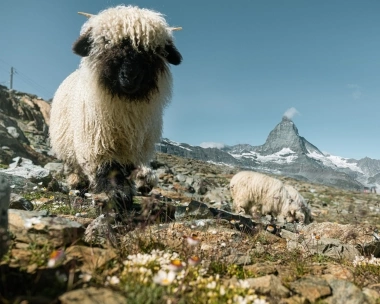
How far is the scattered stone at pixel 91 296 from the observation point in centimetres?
190

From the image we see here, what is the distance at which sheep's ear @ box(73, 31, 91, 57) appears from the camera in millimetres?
5609

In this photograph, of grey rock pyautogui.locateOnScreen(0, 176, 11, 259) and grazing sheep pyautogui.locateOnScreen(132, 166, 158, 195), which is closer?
grey rock pyautogui.locateOnScreen(0, 176, 11, 259)

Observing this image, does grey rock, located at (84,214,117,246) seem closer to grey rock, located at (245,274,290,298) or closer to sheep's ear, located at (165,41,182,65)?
grey rock, located at (245,274,290,298)

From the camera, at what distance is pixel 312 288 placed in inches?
104

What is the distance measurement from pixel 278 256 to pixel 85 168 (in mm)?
3366

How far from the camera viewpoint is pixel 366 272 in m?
3.31

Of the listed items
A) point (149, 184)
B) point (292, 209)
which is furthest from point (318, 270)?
point (292, 209)

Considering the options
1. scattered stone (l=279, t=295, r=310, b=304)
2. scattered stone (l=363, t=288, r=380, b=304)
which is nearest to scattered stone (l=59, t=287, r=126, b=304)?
scattered stone (l=279, t=295, r=310, b=304)

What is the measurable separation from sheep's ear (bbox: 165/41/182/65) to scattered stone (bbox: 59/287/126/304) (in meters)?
4.52

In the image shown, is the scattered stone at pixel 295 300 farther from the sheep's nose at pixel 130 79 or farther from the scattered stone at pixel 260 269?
the sheep's nose at pixel 130 79

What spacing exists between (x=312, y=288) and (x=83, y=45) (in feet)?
16.1

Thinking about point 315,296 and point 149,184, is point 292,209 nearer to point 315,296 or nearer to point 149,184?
point 149,184

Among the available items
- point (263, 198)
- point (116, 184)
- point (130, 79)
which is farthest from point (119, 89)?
point (263, 198)

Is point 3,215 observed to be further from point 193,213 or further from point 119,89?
point 193,213
